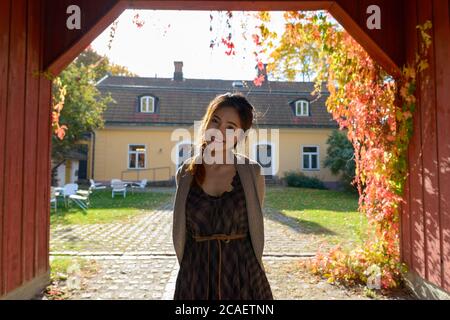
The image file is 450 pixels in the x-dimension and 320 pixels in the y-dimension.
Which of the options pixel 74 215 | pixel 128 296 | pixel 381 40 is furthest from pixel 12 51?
pixel 74 215

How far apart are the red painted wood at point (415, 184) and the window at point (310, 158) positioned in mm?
19301

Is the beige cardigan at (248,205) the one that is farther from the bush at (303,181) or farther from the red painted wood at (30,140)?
the bush at (303,181)

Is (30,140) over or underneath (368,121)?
underneath

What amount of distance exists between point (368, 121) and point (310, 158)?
1918cm

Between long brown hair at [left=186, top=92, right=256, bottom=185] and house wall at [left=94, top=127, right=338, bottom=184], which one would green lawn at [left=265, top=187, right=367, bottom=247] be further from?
house wall at [left=94, top=127, right=338, bottom=184]

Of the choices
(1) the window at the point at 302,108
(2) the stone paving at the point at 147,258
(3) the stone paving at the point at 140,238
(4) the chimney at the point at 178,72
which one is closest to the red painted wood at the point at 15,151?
(2) the stone paving at the point at 147,258

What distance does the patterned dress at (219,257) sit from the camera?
2.04m

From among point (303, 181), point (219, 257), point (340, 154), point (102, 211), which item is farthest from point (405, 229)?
point (303, 181)

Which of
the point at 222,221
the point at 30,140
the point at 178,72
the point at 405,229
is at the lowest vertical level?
the point at 405,229

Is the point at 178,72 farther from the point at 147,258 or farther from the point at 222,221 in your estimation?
the point at 222,221

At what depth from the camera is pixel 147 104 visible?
23406 millimetres

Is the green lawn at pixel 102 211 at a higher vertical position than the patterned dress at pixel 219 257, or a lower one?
lower

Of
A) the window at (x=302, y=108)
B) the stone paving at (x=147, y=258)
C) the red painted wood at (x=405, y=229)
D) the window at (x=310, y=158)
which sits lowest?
the stone paving at (x=147, y=258)

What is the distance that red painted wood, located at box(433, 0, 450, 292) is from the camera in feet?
10.8
